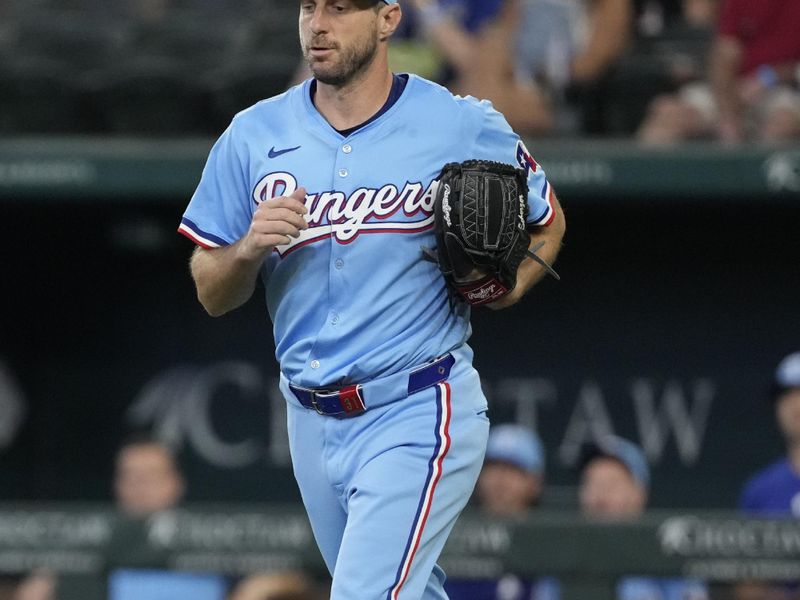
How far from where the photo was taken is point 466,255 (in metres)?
3.22

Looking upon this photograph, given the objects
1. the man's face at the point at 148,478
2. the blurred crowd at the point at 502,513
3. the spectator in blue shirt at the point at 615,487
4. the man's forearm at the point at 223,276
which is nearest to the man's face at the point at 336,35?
the man's forearm at the point at 223,276

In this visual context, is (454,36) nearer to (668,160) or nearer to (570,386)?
(668,160)

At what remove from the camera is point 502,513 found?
18.1 ft

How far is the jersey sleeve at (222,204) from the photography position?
11.3 ft

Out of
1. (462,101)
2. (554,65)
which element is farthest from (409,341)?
(554,65)

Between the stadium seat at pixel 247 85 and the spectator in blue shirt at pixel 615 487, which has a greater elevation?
the stadium seat at pixel 247 85

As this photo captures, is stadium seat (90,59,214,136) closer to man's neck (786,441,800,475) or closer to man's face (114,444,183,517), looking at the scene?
man's face (114,444,183,517)

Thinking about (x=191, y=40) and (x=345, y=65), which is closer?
(x=345, y=65)

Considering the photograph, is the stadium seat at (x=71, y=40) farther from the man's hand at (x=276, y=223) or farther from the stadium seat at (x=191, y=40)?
the man's hand at (x=276, y=223)

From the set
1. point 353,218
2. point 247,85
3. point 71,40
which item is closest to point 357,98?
point 353,218

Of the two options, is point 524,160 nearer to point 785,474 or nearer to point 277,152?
point 277,152

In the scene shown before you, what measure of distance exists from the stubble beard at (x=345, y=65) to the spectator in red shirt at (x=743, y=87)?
330cm

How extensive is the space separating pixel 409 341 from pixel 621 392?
4171mm

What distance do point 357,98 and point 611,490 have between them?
280 centimetres
